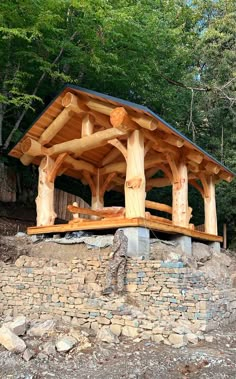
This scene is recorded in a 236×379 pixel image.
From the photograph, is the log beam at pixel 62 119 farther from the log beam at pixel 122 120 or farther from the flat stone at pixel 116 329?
the flat stone at pixel 116 329

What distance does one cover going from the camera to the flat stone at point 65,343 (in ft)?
19.5

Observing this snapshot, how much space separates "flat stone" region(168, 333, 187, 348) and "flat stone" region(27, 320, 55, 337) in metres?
2.20

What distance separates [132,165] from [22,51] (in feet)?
17.0

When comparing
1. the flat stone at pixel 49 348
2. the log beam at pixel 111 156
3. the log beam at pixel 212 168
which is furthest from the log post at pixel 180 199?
the flat stone at pixel 49 348

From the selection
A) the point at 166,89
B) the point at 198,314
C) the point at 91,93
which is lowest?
the point at 198,314

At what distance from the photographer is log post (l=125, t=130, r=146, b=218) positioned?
8.41m

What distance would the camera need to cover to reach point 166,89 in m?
16.3

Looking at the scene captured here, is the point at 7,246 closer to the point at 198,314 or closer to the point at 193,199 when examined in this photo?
the point at 198,314

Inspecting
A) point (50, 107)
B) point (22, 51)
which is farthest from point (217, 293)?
point (22, 51)

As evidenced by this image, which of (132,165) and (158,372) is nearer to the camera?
(158,372)

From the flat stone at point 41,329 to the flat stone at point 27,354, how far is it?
80cm

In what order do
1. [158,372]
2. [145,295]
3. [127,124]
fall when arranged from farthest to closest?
[127,124] < [145,295] < [158,372]

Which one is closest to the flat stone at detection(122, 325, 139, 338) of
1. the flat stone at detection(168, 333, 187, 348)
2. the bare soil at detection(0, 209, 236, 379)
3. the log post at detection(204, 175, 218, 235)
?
the bare soil at detection(0, 209, 236, 379)

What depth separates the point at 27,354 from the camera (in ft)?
18.6
